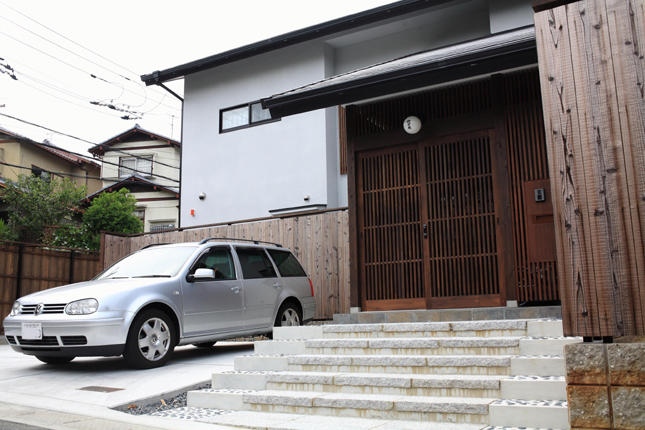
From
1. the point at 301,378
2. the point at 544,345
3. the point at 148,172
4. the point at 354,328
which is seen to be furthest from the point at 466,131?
the point at 148,172

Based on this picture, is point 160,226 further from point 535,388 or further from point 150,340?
point 535,388

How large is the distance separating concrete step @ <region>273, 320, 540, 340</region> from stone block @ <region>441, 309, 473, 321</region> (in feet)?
2.39

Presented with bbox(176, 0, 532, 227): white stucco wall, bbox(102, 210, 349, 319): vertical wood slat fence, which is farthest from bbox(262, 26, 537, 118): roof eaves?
bbox(176, 0, 532, 227): white stucco wall

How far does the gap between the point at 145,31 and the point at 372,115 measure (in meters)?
11.7

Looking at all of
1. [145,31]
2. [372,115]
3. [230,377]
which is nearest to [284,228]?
[372,115]

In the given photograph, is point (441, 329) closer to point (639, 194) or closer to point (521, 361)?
point (521, 361)

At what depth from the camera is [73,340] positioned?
19.6 ft

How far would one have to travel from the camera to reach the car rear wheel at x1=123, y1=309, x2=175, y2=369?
614cm

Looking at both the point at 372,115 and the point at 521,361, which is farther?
the point at 372,115

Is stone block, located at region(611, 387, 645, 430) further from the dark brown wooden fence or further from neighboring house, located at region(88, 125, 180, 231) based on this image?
neighboring house, located at region(88, 125, 180, 231)

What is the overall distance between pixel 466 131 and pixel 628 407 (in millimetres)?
4777

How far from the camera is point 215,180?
14102 millimetres


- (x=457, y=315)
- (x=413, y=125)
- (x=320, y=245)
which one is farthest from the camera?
Result: (x=320, y=245)

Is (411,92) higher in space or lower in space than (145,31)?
lower
